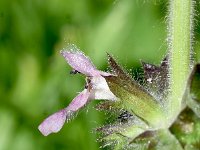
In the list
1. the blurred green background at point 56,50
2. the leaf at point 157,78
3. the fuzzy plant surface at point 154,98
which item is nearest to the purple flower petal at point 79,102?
the fuzzy plant surface at point 154,98

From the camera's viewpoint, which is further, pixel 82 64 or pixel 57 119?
pixel 82 64

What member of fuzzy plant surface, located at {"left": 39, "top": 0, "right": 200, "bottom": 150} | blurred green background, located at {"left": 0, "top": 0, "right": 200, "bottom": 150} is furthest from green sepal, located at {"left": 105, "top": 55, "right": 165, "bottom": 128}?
blurred green background, located at {"left": 0, "top": 0, "right": 200, "bottom": 150}

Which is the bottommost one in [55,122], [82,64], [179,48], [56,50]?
[56,50]

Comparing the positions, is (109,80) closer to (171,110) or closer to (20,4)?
(171,110)

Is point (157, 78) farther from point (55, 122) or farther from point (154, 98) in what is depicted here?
point (55, 122)

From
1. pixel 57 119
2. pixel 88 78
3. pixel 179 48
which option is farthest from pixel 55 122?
pixel 179 48
